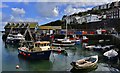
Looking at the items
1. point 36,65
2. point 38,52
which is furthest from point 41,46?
point 36,65

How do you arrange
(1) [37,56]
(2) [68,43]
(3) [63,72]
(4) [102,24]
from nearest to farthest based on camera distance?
(3) [63,72]
(1) [37,56]
(2) [68,43]
(4) [102,24]

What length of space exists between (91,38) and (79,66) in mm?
30269

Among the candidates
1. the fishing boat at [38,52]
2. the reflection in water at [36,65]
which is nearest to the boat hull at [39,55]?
the fishing boat at [38,52]

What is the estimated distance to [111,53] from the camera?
76.2ft

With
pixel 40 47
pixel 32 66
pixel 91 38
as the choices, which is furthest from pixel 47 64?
pixel 91 38

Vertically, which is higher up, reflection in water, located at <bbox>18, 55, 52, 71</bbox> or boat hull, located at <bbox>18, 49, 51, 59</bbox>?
boat hull, located at <bbox>18, 49, 51, 59</bbox>

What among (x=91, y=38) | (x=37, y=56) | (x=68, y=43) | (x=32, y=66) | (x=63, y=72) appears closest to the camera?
(x=63, y=72)

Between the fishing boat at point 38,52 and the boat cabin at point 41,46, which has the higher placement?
the boat cabin at point 41,46

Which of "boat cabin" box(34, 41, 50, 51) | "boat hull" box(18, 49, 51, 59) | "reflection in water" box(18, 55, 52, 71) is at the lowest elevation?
"reflection in water" box(18, 55, 52, 71)

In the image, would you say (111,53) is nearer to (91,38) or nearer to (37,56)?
(37,56)

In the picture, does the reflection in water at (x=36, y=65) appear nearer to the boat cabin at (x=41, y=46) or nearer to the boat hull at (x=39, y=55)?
the boat hull at (x=39, y=55)

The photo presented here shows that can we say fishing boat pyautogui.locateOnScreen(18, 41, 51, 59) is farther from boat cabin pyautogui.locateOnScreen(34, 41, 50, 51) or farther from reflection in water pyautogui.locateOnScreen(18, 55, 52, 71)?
reflection in water pyautogui.locateOnScreen(18, 55, 52, 71)

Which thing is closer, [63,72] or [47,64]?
[63,72]

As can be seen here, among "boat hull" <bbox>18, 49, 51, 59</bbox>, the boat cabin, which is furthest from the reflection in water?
the boat cabin
